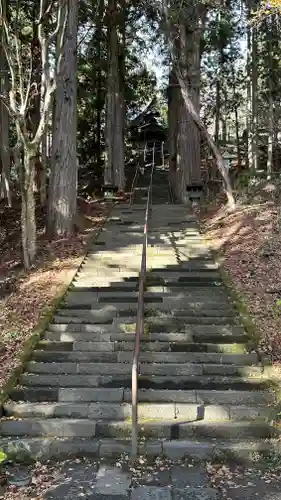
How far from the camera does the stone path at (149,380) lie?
500cm

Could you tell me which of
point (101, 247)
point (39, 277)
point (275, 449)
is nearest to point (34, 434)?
point (275, 449)

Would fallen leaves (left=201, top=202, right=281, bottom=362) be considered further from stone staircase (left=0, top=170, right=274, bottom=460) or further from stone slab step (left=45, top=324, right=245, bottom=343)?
stone slab step (left=45, top=324, right=245, bottom=343)

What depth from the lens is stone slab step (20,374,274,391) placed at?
5.88 metres

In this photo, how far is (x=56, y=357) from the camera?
6.52 m

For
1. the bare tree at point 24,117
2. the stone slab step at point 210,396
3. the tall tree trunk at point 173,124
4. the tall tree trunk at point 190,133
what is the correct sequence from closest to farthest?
the stone slab step at point 210,396 → the bare tree at point 24,117 → the tall tree trunk at point 190,133 → the tall tree trunk at point 173,124

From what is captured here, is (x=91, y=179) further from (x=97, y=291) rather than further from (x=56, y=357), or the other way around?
(x=56, y=357)

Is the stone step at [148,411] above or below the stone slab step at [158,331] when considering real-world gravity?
below

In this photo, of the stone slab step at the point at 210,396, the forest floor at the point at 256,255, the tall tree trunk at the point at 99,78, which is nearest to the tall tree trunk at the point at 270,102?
the tall tree trunk at the point at 99,78

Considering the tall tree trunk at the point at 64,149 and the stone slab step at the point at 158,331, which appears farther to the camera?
the tall tree trunk at the point at 64,149

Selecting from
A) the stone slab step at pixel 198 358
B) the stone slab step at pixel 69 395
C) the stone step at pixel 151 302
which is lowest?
the stone slab step at pixel 69 395

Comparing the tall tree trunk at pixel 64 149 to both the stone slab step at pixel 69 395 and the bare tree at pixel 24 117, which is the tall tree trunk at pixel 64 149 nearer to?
the bare tree at pixel 24 117

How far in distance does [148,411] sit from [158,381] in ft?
1.83

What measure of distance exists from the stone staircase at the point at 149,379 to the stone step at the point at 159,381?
0.01 m

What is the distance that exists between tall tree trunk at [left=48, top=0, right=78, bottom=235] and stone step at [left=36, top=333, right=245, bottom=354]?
471 centimetres
